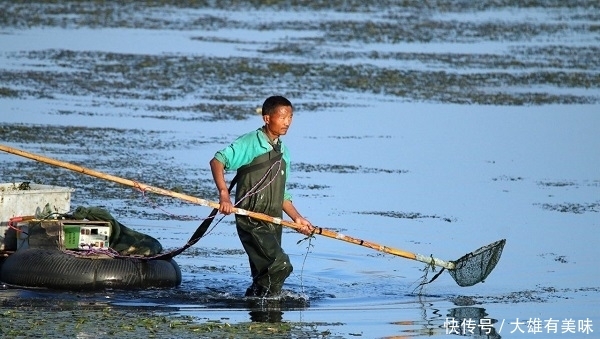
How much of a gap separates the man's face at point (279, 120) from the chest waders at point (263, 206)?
0.15 meters

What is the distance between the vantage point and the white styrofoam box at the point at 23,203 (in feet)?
39.4

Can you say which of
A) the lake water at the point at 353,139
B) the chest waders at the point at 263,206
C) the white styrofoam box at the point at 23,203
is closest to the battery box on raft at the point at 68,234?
the white styrofoam box at the point at 23,203

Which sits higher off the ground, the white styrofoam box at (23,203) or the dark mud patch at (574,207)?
the dark mud patch at (574,207)

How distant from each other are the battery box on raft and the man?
3.96 ft

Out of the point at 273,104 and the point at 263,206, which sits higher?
the point at 273,104

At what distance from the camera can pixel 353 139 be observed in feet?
63.2

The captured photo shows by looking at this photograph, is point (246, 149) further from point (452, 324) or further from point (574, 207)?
point (574, 207)

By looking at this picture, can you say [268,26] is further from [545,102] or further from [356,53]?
[545,102]

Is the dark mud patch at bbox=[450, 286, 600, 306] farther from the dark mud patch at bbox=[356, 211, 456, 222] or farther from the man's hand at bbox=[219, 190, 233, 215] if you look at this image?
the dark mud patch at bbox=[356, 211, 456, 222]

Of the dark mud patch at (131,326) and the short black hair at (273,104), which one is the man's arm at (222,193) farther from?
the dark mud patch at (131,326)

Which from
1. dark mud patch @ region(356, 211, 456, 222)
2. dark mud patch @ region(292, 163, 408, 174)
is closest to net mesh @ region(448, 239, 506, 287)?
dark mud patch @ region(356, 211, 456, 222)

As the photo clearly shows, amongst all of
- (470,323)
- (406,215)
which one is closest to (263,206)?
(470,323)

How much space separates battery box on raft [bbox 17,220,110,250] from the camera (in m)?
11.7

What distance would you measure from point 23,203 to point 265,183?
2110 mm
